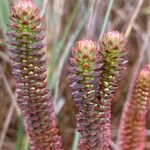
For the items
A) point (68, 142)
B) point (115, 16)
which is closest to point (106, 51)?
point (68, 142)

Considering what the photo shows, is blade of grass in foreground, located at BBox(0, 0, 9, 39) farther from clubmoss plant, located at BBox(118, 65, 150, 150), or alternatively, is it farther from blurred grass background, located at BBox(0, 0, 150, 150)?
clubmoss plant, located at BBox(118, 65, 150, 150)

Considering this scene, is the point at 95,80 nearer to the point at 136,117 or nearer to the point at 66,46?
the point at 136,117

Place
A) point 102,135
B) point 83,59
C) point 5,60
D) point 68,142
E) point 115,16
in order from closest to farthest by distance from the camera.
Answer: point 83,59
point 102,135
point 5,60
point 68,142
point 115,16

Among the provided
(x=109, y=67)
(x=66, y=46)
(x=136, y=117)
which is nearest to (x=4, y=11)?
(x=66, y=46)

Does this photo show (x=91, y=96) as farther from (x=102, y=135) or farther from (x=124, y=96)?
(x=124, y=96)

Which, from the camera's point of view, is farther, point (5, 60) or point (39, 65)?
point (5, 60)

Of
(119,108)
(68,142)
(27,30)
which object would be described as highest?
(119,108)
